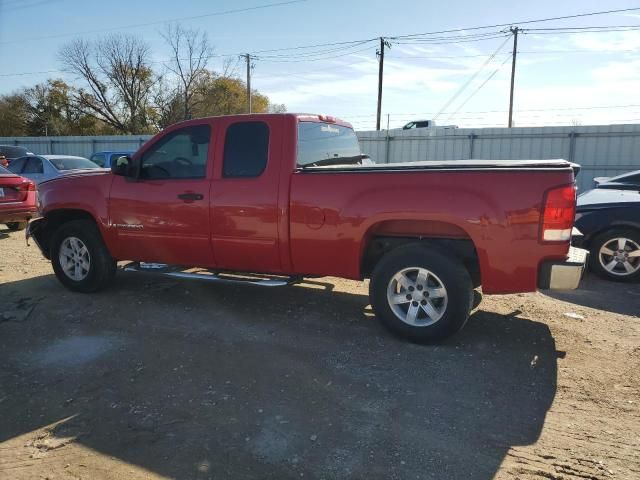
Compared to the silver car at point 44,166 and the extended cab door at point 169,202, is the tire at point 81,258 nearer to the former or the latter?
the extended cab door at point 169,202

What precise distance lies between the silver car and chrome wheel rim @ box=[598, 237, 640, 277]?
11.5 meters

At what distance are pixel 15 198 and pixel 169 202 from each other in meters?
6.62

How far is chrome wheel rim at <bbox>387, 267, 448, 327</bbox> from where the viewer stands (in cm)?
419

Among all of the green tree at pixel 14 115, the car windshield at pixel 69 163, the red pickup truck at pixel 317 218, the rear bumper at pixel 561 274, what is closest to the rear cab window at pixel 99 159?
the car windshield at pixel 69 163

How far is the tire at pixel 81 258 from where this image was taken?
5.77m

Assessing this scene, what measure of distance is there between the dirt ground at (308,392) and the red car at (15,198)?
512cm

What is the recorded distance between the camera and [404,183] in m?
4.08

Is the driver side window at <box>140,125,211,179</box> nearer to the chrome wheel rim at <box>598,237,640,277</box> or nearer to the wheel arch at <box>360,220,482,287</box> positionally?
the wheel arch at <box>360,220,482,287</box>

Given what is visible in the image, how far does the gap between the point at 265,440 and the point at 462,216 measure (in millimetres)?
2184

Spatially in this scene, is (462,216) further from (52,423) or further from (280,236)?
(52,423)

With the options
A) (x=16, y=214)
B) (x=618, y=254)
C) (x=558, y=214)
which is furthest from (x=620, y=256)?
(x=16, y=214)

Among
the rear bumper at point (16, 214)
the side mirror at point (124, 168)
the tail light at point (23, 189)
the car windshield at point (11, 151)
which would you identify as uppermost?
the car windshield at point (11, 151)

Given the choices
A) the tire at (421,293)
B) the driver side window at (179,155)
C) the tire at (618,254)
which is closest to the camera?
the tire at (421,293)

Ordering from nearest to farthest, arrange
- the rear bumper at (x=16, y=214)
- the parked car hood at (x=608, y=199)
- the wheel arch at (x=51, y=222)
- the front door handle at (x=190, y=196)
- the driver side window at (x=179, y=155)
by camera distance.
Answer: the front door handle at (x=190, y=196) → the driver side window at (x=179, y=155) → the wheel arch at (x=51, y=222) → the parked car hood at (x=608, y=199) → the rear bumper at (x=16, y=214)
